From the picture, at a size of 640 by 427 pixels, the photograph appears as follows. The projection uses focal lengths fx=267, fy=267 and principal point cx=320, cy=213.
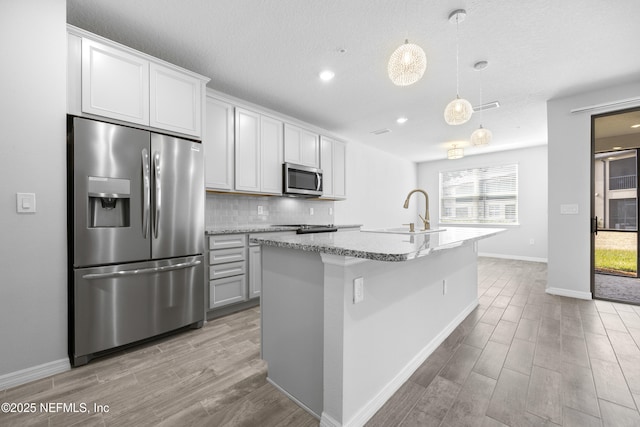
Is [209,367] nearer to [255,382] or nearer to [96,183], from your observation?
[255,382]

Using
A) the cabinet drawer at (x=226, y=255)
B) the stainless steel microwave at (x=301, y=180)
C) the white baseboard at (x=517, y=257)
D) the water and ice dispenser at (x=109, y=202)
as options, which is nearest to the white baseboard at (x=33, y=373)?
the water and ice dispenser at (x=109, y=202)

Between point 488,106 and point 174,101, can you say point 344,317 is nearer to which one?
point 174,101

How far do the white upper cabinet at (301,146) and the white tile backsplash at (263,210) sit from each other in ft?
2.15

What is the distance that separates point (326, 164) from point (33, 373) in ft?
12.9

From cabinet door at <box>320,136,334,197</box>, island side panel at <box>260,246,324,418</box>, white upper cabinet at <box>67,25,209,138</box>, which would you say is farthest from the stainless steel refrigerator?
cabinet door at <box>320,136,334,197</box>

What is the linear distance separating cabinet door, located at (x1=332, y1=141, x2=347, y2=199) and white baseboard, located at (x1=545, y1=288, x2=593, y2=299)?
328cm

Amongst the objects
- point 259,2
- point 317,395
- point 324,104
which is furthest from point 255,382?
point 324,104

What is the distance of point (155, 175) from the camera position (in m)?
2.23

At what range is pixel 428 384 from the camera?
1.65 m

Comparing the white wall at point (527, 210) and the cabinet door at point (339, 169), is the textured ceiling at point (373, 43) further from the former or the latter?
the white wall at point (527, 210)

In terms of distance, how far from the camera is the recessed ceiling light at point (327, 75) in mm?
2885

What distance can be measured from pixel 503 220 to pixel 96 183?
25.0ft

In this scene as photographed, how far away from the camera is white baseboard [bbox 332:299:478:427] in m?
1.30

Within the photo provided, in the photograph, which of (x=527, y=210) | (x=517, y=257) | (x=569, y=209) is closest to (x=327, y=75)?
(x=569, y=209)
